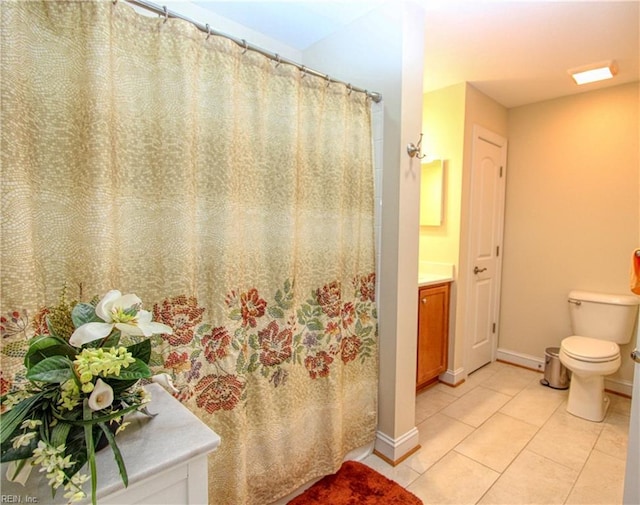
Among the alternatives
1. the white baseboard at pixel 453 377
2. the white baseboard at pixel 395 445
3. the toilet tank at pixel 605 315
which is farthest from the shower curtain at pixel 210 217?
the toilet tank at pixel 605 315

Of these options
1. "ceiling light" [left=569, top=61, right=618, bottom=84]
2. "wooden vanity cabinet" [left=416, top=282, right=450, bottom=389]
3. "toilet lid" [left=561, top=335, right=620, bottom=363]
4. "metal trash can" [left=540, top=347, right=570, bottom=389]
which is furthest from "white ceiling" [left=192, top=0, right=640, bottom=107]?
"metal trash can" [left=540, top=347, right=570, bottom=389]

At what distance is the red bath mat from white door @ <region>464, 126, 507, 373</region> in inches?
60.8

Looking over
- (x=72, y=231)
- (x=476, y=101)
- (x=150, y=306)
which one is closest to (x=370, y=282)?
(x=150, y=306)

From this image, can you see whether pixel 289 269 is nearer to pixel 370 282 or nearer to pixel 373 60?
pixel 370 282

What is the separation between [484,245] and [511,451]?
1.63 metres

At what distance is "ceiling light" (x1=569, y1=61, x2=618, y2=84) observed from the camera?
7.11 feet

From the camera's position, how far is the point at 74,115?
96 cm

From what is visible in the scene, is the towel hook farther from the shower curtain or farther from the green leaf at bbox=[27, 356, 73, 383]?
the green leaf at bbox=[27, 356, 73, 383]

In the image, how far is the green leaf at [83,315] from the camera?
743 mm

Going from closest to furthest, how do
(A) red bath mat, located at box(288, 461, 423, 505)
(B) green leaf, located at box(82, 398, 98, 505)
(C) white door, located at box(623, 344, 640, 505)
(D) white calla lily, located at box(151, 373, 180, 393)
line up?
(B) green leaf, located at box(82, 398, 98, 505)
(D) white calla lily, located at box(151, 373, 180, 393)
(C) white door, located at box(623, 344, 640, 505)
(A) red bath mat, located at box(288, 461, 423, 505)

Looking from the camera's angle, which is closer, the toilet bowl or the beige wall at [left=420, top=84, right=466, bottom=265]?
the toilet bowl

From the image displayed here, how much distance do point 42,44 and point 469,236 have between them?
2753 mm

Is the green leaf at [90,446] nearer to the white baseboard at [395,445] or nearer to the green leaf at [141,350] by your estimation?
the green leaf at [141,350]

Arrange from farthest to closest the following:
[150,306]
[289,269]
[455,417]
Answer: [455,417]
[289,269]
[150,306]
